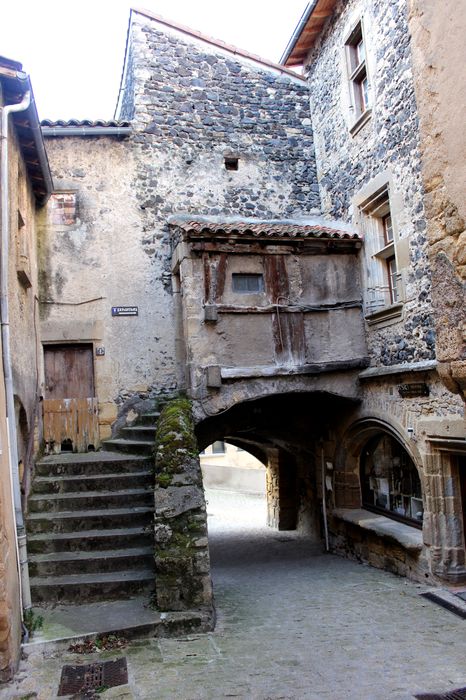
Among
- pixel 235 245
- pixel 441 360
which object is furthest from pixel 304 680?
pixel 235 245

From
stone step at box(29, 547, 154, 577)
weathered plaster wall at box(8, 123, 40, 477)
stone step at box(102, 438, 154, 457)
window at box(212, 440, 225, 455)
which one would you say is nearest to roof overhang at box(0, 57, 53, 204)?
weathered plaster wall at box(8, 123, 40, 477)

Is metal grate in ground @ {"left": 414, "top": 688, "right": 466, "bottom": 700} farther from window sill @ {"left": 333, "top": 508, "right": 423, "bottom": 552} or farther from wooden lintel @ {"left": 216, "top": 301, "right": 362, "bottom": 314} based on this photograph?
wooden lintel @ {"left": 216, "top": 301, "right": 362, "bottom": 314}

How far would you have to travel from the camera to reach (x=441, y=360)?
338cm

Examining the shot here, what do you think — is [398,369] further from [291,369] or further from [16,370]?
[16,370]

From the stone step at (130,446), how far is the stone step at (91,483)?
64 centimetres

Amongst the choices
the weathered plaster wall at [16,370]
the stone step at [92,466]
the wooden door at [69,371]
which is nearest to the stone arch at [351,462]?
the stone step at [92,466]

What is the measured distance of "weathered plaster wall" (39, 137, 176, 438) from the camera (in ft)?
31.5

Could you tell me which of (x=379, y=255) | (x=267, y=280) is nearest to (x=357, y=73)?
(x=379, y=255)

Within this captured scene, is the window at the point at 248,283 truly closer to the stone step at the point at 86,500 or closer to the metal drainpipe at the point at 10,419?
the stone step at the point at 86,500

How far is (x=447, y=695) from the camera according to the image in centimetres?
438

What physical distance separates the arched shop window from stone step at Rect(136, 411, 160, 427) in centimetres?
356

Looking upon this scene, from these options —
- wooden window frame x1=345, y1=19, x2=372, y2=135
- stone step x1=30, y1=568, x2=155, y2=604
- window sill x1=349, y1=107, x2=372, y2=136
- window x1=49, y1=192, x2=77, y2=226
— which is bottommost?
stone step x1=30, y1=568, x2=155, y2=604

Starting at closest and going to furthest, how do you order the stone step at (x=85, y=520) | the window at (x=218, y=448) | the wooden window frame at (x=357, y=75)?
the stone step at (x=85, y=520)
the wooden window frame at (x=357, y=75)
the window at (x=218, y=448)

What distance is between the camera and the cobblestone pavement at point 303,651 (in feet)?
15.0
